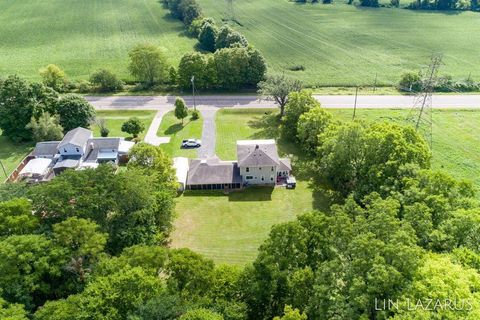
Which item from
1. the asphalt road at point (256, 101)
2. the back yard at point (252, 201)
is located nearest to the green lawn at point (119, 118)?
the asphalt road at point (256, 101)

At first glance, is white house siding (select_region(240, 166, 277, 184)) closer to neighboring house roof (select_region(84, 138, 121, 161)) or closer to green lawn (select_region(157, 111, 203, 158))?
green lawn (select_region(157, 111, 203, 158))

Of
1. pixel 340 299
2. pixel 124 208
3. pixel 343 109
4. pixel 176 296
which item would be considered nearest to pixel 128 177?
pixel 124 208

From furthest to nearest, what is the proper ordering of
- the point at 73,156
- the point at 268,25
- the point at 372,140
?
the point at 268,25
the point at 73,156
the point at 372,140

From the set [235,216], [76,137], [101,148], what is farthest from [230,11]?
[235,216]

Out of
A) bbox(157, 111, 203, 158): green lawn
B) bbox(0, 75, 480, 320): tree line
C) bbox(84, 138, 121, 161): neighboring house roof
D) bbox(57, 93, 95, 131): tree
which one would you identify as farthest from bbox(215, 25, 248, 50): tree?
bbox(0, 75, 480, 320): tree line

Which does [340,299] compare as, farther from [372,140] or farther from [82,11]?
[82,11]

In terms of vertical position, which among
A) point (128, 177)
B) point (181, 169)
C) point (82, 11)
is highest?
point (82, 11)
